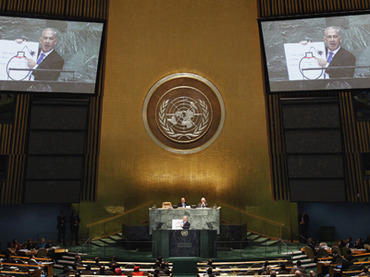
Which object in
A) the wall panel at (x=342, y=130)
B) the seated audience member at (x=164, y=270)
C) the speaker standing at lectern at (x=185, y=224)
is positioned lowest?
the seated audience member at (x=164, y=270)

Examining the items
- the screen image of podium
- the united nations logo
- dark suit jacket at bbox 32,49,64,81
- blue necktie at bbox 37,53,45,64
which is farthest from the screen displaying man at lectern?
blue necktie at bbox 37,53,45,64

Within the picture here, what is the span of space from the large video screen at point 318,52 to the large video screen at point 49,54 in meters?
7.19

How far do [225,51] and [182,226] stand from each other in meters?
8.07

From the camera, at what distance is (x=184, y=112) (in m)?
18.0

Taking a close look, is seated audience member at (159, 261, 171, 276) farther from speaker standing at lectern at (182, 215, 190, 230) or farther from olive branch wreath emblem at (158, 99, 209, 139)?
olive branch wreath emblem at (158, 99, 209, 139)

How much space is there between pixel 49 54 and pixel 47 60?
254 millimetres

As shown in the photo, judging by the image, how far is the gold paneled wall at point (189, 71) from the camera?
17266mm

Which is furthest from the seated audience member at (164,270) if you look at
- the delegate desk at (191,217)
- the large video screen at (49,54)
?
the large video screen at (49,54)

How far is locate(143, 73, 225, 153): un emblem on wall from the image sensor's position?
17.8m

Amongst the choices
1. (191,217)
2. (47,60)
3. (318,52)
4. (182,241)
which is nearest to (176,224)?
(182,241)

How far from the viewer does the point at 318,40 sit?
16188 millimetres

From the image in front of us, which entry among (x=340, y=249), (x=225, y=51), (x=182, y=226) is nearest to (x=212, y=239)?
(x=182, y=226)

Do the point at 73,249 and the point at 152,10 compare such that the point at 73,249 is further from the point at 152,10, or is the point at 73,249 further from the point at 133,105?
the point at 152,10

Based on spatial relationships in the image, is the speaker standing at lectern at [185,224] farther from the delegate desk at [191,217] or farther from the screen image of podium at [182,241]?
the delegate desk at [191,217]
